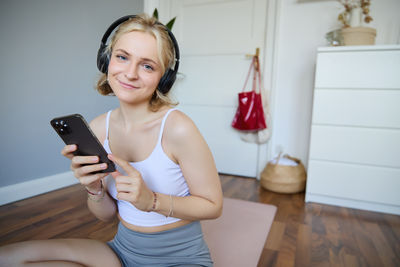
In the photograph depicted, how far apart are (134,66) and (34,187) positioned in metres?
1.81

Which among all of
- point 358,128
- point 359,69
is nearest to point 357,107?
point 358,128

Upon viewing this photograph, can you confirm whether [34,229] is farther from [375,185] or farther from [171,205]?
[375,185]

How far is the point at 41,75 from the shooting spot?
204 cm

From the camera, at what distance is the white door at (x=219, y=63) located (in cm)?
269

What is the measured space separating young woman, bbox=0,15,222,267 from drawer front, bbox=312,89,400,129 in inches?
60.6

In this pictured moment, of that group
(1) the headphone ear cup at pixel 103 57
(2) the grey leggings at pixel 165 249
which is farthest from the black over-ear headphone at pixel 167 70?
(2) the grey leggings at pixel 165 249

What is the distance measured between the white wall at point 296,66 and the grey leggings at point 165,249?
2025 millimetres

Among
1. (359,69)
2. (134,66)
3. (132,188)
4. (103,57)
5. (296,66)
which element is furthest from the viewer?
(296,66)

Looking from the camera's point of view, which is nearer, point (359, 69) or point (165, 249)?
point (165, 249)

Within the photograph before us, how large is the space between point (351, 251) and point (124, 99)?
1.41 m

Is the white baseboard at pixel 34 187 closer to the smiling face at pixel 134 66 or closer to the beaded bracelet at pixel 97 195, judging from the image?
the beaded bracelet at pixel 97 195

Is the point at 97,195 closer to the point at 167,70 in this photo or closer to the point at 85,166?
the point at 85,166

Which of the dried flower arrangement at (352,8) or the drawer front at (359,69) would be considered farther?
the dried flower arrangement at (352,8)

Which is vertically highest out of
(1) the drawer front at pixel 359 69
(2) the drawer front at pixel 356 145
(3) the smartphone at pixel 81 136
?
(1) the drawer front at pixel 359 69
